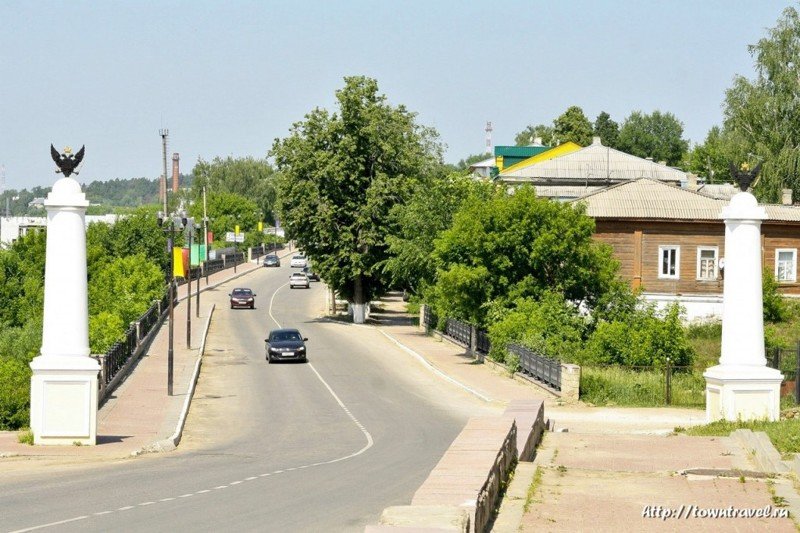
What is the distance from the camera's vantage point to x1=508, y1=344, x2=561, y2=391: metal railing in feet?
140

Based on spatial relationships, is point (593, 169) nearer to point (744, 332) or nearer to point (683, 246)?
point (683, 246)

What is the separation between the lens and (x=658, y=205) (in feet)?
214

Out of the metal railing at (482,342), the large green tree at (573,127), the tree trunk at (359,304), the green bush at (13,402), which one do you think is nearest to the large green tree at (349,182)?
the tree trunk at (359,304)

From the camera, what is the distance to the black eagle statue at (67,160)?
27250 millimetres

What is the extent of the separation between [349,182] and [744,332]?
5047 cm

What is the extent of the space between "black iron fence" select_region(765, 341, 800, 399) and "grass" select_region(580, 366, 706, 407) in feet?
8.15

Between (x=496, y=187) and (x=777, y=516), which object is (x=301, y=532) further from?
(x=496, y=187)

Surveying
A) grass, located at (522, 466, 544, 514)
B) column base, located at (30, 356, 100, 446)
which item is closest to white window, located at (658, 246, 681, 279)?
column base, located at (30, 356, 100, 446)

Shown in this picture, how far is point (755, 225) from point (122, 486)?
14.7 m

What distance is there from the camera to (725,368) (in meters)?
27.4

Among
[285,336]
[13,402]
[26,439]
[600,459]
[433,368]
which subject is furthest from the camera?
[285,336]

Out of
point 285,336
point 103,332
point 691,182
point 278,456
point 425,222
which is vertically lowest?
point 278,456

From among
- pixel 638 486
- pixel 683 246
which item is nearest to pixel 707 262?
pixel 683 246

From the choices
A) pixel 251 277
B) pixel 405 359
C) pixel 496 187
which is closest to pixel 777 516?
pixel 405 359
